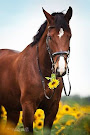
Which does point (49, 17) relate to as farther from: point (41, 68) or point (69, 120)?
point (69, 120)

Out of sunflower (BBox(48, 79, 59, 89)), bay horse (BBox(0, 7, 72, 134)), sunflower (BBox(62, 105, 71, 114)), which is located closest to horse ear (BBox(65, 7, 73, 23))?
bay horse (BBox(0, 7, 72, 134))

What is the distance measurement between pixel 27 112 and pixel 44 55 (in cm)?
86

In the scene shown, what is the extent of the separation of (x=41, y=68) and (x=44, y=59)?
0.14 m

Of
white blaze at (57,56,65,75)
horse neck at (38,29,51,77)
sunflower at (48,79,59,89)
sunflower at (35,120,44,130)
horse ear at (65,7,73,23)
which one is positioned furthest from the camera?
sunflower at (35,120,44,130)

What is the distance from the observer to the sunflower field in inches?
147

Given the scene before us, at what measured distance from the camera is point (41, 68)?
415 centimetres

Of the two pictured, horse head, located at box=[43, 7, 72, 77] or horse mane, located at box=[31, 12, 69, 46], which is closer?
horse head, located at box=[43, 7, 72, 77]

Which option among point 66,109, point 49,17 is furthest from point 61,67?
point 66,109

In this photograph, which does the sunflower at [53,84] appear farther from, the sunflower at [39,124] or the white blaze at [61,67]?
the sunflower at [39,124]

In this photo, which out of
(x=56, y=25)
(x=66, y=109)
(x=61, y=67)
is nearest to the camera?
(x=61, y=67)

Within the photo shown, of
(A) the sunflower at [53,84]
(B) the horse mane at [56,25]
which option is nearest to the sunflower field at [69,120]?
(A) the sunflower at [53,84]

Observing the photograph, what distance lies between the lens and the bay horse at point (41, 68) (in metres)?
3.71

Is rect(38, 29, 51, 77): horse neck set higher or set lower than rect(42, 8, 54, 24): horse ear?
lower

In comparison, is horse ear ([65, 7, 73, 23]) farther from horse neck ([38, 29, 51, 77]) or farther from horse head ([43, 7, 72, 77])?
horse neck ([38, 29, 51, 77])
